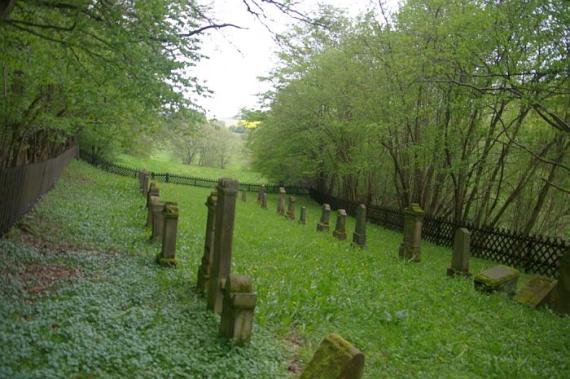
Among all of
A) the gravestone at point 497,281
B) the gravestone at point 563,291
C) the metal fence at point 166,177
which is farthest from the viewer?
the metal fence at point 166,177

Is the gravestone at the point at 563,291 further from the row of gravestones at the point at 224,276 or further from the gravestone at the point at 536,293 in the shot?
the row of gravestones at the point at 224,276

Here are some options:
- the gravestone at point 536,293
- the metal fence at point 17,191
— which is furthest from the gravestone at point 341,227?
the metal fence at point 17,191

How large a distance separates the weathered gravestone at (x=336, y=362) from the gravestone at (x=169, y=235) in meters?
5.25

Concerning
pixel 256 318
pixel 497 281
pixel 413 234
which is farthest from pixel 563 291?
pixel 256 318

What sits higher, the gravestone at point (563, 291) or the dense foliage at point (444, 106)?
the dense foliage at point (444, 106)

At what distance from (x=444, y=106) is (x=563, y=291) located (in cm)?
1056

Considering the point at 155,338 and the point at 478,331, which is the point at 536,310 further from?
the point at 155,338

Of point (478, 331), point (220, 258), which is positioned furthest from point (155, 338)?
point (478, 331)

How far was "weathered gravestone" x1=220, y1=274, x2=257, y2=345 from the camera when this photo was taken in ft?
17.0

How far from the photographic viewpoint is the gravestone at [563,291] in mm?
8914

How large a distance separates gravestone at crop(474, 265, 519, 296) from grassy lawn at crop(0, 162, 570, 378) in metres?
0.50

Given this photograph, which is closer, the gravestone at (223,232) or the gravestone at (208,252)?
the gravestone at (223,232)

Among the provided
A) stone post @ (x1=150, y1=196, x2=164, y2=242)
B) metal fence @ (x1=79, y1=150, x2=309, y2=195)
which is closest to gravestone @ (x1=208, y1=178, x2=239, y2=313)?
stone post @ (x1=150, y1=196, x2=164, y2=242)

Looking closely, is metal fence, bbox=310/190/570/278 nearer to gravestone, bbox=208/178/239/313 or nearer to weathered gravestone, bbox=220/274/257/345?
gravestone, bbox=208/178/239/313
